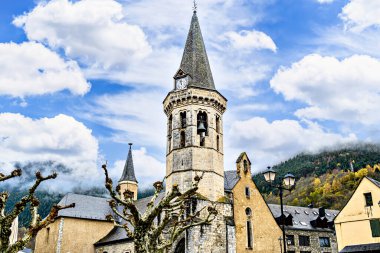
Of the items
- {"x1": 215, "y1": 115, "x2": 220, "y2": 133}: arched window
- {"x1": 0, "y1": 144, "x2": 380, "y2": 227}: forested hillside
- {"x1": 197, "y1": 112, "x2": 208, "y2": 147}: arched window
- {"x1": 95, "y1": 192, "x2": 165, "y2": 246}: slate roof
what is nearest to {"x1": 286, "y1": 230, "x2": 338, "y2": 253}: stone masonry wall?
{"x1": 95, "y1": 192, "x2": 165, "y2": 246}: slate roof

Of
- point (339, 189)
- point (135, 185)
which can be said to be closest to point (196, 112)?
point (135, 185)

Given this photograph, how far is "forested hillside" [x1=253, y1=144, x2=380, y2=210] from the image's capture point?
100 metres

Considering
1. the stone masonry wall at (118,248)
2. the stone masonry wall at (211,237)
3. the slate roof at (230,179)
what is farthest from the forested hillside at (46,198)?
the stone masonry wall at (211,237)

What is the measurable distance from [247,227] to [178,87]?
47.9 feet

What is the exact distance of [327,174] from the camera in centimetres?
13662

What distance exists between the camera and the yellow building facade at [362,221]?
3408cm

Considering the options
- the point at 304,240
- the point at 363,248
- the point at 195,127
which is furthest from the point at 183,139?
the point at 304,240

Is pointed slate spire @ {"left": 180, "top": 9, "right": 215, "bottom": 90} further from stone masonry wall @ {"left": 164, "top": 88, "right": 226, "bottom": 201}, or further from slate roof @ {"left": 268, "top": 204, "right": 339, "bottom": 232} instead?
slate roof @ {"left": 268, "top": 204, "right": 339, "bottom": 232}

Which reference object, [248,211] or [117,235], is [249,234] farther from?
[117,235]

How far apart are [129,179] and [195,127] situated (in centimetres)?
2954

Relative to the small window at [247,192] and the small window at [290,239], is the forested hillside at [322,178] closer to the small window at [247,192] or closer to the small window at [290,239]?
the small window at [290,239]

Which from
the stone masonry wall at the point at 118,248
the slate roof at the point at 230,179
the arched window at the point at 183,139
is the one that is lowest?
the stone masonry wall at the point at 118,248

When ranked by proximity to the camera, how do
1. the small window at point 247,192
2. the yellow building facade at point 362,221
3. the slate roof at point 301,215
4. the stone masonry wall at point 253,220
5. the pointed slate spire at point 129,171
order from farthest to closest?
the pointed slate spire at point 129,171 < the slate roof at point 301,215 < the small window at point 247,192 < the stone masonry wall at point 253,220 < the yellow building facade at point 362,221

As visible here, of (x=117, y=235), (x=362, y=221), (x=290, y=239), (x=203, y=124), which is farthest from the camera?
(x=290, y=239)
